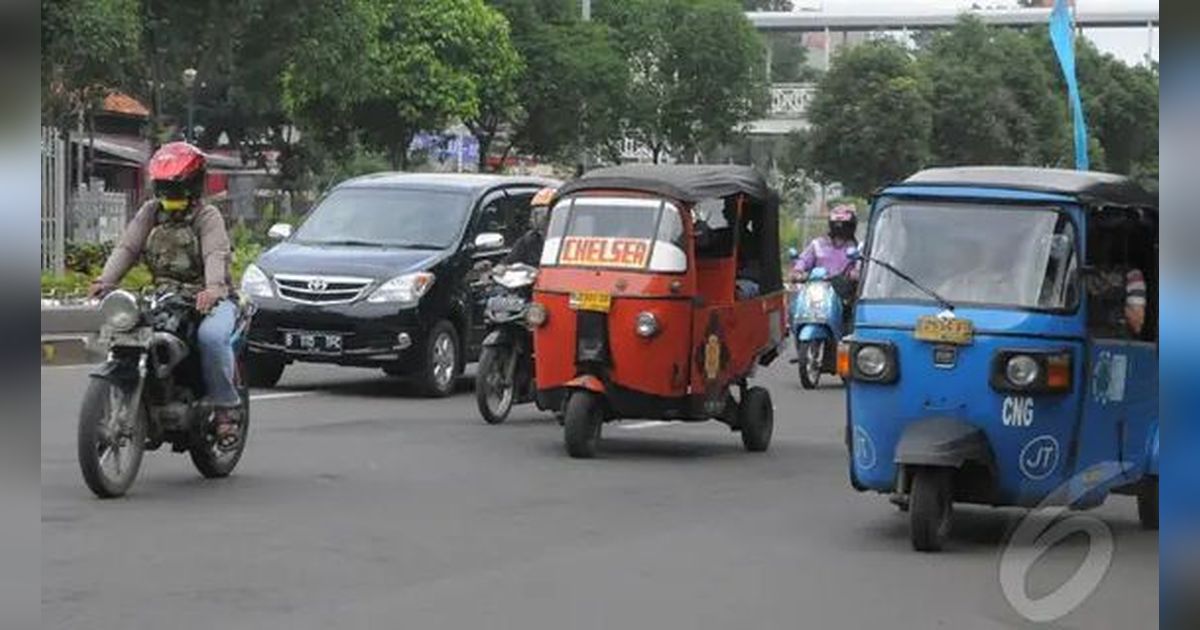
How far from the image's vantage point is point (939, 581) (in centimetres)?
880

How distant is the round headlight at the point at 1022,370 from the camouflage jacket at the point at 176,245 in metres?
4.20

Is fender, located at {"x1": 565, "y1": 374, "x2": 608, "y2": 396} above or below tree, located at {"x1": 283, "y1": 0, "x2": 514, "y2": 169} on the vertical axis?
below

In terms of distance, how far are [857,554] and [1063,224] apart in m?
1.91

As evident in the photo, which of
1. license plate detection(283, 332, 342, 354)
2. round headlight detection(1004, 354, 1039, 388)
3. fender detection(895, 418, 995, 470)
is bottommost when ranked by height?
fender detection(895, 418, 995, 470)

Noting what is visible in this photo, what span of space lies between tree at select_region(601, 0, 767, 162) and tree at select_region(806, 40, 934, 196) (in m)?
2.11

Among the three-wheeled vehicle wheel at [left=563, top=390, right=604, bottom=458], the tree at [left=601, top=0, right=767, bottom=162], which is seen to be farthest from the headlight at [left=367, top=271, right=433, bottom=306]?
the tree at [left=601, top=0, right=767, bottom=162]

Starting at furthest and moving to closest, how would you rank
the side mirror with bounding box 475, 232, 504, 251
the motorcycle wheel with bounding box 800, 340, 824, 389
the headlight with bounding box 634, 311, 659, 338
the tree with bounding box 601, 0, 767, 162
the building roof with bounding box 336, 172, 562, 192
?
the tree with bounding box 601, 0, 767, 162 < the motorcycle wheel with bounding box 800, 340, 824, 389 < the building roof with bounding box 336, 172, 562, 192 < the side mirror with bounding box 475, 232, 504, 251 < the headlight with bounding box 634, 311, 659, 338

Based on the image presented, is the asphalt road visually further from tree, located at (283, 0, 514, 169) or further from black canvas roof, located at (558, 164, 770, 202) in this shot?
tree, located at (283, 0, 514, 169)

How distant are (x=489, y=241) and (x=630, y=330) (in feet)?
14.5

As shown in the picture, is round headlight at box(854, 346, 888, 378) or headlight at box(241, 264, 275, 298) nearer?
round headlight at box(854, 346, 888, 378)

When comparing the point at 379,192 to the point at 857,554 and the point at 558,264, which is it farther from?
the point at 857,554

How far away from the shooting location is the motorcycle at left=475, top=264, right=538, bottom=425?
48.0ft

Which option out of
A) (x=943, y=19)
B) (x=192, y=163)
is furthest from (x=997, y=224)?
(x=943, y=19)

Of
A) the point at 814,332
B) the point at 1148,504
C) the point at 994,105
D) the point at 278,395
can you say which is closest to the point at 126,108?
the point at 994,105
